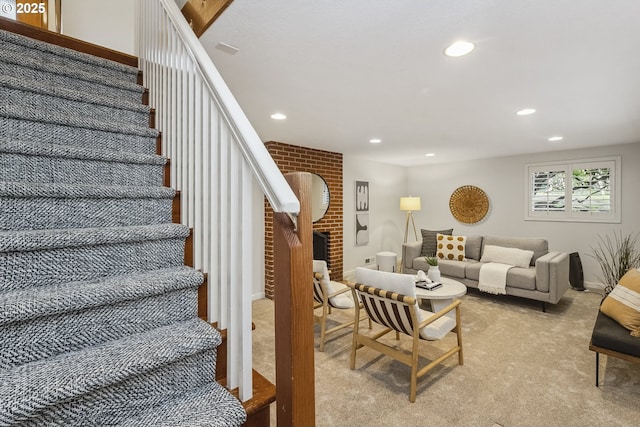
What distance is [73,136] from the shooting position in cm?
146

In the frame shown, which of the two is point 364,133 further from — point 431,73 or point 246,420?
point 246,420

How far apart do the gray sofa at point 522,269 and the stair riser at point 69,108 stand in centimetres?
432

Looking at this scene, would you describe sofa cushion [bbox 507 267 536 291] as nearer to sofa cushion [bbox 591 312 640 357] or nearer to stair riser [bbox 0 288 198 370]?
sofa cushion [bbox 591 312 640 357]

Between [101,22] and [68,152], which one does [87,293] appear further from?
[101,22]

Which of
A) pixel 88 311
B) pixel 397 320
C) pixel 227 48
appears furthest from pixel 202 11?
pixel 397 320

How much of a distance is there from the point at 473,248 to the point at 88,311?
5.21 meters

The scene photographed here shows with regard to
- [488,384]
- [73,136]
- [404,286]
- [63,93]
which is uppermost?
[63,93]

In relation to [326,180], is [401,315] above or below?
below

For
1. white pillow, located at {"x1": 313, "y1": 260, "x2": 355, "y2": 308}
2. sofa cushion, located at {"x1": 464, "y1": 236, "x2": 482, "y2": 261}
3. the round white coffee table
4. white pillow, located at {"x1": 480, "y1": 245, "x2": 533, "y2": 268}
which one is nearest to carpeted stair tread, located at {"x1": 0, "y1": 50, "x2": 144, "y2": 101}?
white pillow, located at {"x1": 313, "y1": 260, "x2": 355, "y2": 308}

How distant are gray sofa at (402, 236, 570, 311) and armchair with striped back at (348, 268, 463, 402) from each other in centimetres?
194

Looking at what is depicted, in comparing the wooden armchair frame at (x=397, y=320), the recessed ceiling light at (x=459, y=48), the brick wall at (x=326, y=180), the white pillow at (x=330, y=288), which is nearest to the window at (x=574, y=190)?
the brick wall at (x=326, y=180)

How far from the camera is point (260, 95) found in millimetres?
2543

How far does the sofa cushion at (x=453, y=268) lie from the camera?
4.59m

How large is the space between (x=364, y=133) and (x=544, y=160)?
3430 mm
